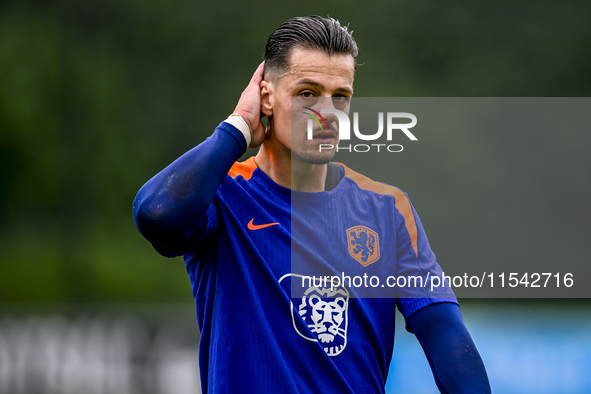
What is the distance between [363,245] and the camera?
1506 mm

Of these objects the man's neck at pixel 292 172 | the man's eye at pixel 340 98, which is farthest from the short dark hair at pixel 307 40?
the man's neck at pixel 292 172

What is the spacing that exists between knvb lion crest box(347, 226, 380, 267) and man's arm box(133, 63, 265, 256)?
383mm

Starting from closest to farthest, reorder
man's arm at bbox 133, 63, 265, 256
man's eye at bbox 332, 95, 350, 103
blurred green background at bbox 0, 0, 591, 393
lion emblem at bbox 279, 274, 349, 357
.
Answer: man's arm at bbox 133, 63, 265, 256
lion emblem at bbox 279, 274, 349, 357
man's eye at bbox 332, 95, 350, 103
blurred green background at bbox 0, 0, 591, 393

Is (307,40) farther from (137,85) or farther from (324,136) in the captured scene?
(137,85)

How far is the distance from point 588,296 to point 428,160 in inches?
88.6

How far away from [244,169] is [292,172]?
0.14 m

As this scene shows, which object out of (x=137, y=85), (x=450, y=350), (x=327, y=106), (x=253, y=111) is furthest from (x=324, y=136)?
(x=137, y=85)

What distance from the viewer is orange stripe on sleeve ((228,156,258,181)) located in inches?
61.3

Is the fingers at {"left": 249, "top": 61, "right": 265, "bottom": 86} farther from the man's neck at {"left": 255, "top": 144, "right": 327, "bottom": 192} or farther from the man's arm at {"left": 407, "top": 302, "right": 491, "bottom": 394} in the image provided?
the man's arm at {"left": 407, "top": 302, "right": 491, "bottom": 394}

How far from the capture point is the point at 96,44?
6844 millimetres

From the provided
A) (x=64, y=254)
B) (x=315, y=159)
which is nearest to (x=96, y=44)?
(x=64, y=254)

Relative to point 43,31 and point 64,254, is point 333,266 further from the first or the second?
point 43,31

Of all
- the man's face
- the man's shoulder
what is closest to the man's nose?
the man's face

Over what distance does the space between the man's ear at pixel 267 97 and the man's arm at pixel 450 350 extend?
0.65 meters
